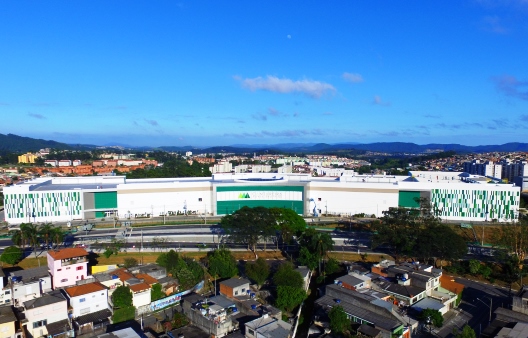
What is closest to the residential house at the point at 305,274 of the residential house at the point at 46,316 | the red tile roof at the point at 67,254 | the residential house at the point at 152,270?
the residential house at the point at 152,270

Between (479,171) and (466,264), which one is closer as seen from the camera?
(466,264)

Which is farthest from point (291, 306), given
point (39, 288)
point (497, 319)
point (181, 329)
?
point (39, 288)

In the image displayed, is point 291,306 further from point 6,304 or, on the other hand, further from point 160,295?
point 6,304

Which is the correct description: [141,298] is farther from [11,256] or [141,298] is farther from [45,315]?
[11,256]

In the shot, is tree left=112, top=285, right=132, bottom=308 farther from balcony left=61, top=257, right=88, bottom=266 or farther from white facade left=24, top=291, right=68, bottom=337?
balcony left=61, top=257, right=88, bottom=266

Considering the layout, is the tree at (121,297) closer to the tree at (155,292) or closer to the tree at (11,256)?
the tree at (155,292)

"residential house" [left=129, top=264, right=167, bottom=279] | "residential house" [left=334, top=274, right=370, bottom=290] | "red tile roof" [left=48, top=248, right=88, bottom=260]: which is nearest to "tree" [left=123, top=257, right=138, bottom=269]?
"residential house" [left=129, top=264, right=167, bottom=279]
